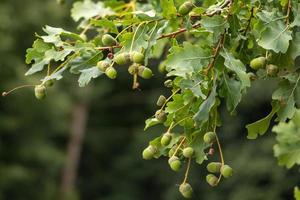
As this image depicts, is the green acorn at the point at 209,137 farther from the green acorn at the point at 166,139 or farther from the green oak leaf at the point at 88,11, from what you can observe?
the green oak leaf at the point at 88,11

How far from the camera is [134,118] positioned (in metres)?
14.5

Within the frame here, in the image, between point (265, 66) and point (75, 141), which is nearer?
point (265, 66)

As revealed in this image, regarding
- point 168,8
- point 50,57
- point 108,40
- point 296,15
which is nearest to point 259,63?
point 296,15

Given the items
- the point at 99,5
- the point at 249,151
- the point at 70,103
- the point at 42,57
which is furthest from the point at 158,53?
the point at 70,103

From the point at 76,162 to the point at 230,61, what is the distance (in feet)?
38.3

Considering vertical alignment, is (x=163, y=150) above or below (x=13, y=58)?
above

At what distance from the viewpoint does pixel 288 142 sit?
155cm

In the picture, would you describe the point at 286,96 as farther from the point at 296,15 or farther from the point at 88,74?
the point at 88,74

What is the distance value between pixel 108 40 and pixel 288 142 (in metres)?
0.55

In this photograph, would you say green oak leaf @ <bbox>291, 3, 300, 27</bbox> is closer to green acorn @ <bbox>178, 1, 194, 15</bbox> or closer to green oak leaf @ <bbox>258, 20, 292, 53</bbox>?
green oak leaf @ <bbox>258, 20, 292, 53</bbox>

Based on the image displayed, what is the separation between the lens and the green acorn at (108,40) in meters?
1.91

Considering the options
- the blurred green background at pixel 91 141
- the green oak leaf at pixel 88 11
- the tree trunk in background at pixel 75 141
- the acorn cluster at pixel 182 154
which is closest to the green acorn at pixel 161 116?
the acorn cluster at pixel 182 154

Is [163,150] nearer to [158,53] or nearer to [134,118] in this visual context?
[158,53]

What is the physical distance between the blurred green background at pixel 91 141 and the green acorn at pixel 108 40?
27.5ft
